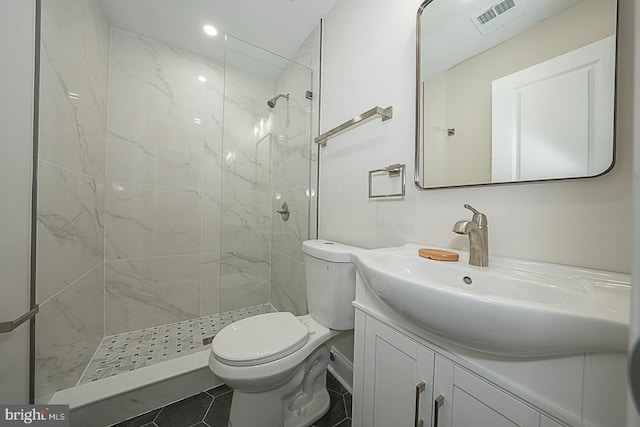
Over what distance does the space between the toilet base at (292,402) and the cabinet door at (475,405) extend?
2.22 feet

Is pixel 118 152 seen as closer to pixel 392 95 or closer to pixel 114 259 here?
pixel 114 259

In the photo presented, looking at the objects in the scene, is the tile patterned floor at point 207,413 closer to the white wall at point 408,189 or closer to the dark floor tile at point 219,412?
the dark floor tile at point 219,412

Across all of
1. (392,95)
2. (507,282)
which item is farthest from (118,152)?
(507,282)

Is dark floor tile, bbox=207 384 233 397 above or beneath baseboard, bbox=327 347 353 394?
beneath

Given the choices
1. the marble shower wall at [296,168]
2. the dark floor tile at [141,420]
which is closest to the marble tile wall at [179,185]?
the marble shower wall at [296,168]

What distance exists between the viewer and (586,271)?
58 centimetres

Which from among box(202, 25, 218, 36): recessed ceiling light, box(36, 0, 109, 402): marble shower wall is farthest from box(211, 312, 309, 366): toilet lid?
box(202, 25, 218, 36): recessed ceiling light

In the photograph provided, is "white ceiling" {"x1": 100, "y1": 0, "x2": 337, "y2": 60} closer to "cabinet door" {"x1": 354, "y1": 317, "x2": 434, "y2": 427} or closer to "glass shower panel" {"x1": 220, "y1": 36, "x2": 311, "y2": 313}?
"glass shower panel" {"x1": 220, "y1": 36, "x2": 311, "y2": 313}

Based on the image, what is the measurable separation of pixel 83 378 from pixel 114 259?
77cm

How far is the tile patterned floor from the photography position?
1118 millimetres

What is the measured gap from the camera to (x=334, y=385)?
138 centimetres

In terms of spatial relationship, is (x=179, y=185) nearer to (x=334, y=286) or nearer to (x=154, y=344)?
(x=154, y=344)

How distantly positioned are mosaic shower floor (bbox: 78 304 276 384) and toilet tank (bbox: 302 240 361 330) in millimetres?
1036

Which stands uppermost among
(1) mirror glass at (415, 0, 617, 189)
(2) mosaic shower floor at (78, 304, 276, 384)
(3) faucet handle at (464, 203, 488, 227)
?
(1) mirror glass at (415, 0, 617, 189)
